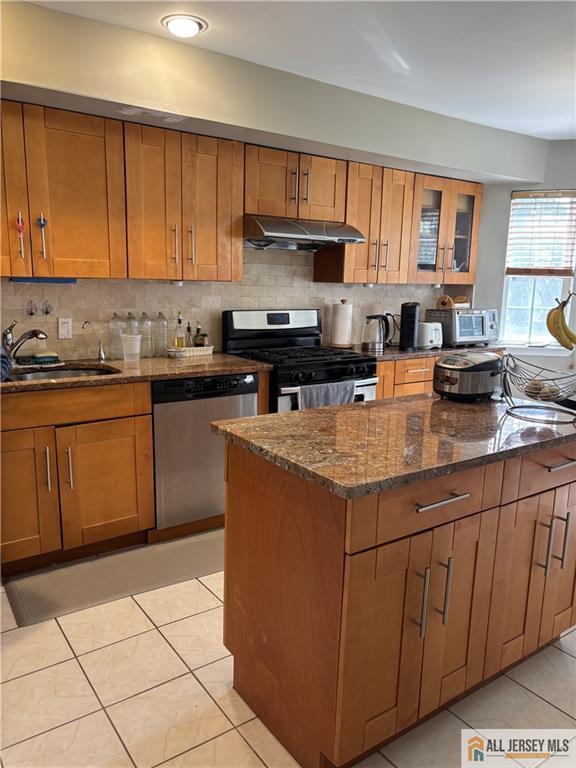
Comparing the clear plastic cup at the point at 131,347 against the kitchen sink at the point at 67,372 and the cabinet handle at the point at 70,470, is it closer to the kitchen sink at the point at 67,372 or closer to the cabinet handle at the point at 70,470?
the kitchen sink at the point at 67,372

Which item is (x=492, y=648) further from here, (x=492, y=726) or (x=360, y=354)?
(x=360, y=354)

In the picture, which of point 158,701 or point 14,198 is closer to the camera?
point 158,701

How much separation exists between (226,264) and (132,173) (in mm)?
729

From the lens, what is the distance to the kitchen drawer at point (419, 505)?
4.56ft

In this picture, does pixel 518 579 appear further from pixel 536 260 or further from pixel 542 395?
pixel 536 260

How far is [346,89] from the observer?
10.7 ft

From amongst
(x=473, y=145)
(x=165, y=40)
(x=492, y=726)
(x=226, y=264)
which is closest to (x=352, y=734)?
(x=492, y=726)

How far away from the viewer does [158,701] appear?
1891 millimetres

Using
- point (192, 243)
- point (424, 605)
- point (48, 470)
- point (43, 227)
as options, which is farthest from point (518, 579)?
point (43, 227)

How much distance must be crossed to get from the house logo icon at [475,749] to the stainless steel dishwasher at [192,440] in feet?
5.92

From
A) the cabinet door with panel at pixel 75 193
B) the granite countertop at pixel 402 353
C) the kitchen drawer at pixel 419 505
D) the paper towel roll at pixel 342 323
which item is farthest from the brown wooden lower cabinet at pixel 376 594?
the paper towel roll at pixel 342 323

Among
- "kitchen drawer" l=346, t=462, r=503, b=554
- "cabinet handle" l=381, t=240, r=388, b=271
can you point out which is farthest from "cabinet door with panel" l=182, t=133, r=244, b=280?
"kitchen drawer" l=346, t=462, r=503, b=554

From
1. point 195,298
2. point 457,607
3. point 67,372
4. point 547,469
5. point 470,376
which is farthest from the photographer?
point 195,298

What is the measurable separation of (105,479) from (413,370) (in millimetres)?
2351
